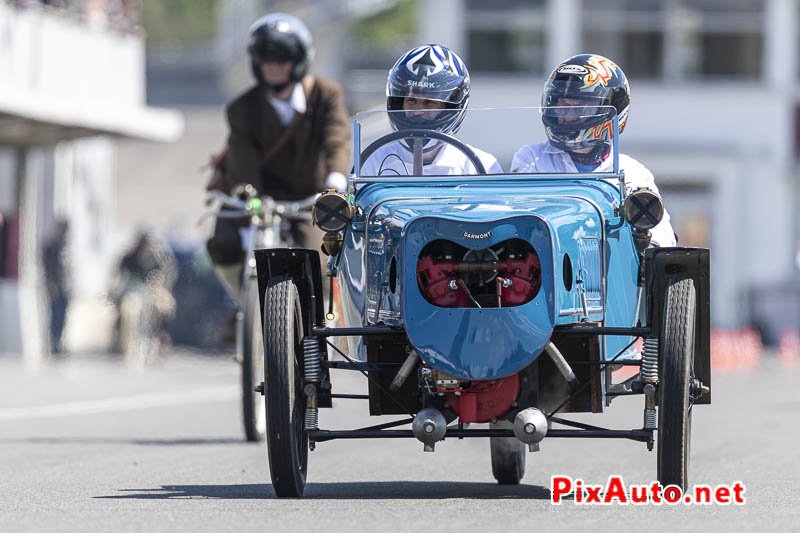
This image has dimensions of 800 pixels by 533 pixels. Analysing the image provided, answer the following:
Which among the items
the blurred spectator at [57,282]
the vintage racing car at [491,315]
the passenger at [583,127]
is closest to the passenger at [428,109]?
the passenger at [583,127]

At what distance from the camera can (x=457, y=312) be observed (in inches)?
273

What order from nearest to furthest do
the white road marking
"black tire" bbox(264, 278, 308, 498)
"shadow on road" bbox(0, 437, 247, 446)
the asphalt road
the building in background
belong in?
the asphalt road → "black tire" bbox(264, 278, 308, 498) → "shadow on road" bbox(0, 437, 247, 446) → the white road marking → the building in background

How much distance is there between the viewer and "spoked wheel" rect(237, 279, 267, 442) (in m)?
10.6

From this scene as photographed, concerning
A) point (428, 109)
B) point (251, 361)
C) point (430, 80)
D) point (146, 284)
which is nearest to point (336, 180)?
point (251, 361)

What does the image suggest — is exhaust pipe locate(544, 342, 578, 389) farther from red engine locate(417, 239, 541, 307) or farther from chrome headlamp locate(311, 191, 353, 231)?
chrome headlamp locate(311, 191, 353, 231)

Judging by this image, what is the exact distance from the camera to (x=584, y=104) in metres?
8.38

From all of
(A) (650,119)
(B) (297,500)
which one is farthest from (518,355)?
(A) (650,119)

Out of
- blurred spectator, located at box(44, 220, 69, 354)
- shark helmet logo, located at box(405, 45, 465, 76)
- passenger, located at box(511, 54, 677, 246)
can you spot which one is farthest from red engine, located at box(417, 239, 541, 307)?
blurred spectator, located at box(44, 220, 69, 354)

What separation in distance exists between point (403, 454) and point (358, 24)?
7953cm

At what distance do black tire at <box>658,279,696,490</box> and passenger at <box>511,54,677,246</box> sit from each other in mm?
995

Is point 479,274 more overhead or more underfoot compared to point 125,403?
more overhead

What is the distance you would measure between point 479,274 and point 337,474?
223 cm

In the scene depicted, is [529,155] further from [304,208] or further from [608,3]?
[608,3]

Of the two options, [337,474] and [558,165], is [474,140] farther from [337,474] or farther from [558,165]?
[337,474]
